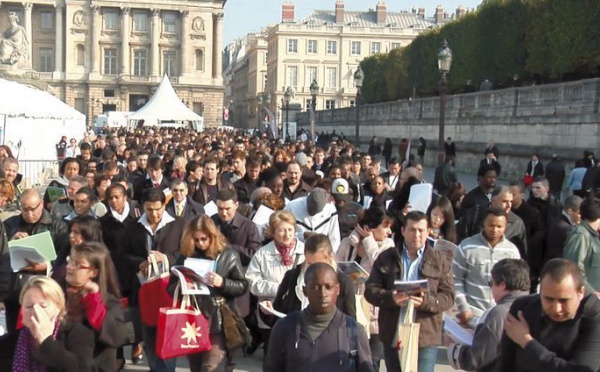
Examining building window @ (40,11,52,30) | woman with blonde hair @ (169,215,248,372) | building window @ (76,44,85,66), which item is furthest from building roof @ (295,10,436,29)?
woman with blonde hair @ (169,215,248,372)

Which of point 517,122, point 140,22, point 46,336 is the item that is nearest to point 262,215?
point 46,336

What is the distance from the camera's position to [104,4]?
90.9 m

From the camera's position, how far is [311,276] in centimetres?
439

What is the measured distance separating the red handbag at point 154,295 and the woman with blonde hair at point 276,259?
679 mm

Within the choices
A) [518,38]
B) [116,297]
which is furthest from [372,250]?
[518,38]

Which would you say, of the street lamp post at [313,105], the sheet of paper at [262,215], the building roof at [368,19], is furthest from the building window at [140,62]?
the sheet of paper at [262,215]

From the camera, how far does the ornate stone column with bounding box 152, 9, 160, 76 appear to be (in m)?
91.6

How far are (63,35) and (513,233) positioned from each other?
87.7 metres

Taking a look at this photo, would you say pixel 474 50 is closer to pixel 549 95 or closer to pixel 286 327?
pixel 549 95

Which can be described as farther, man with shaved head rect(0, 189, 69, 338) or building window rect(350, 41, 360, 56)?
building window rect(350, 41, 360, 56)

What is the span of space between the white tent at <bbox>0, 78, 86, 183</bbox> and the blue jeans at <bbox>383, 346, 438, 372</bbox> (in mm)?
17551

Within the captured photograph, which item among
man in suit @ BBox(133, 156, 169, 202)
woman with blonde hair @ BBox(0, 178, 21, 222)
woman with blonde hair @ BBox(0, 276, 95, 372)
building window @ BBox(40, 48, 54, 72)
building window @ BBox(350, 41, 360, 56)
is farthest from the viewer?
building window @ BBox(350, 41, 360, 56)

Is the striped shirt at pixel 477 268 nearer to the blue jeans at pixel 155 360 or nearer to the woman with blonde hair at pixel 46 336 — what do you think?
the blue jeans at pixel 155 360

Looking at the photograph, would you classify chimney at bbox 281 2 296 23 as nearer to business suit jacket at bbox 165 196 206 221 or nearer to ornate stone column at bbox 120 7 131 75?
ornate stone column at bbox 120 7 131 75
